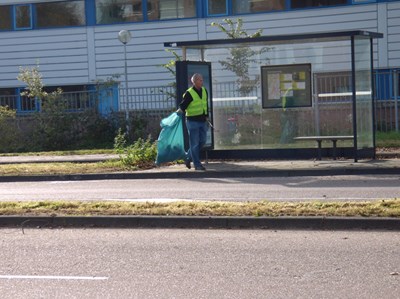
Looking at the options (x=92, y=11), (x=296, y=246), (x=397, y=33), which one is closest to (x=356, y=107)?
(x=296, y=246)

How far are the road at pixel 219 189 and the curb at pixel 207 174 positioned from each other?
34cm

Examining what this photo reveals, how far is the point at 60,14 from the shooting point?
114 feet

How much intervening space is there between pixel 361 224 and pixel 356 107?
8695 mm

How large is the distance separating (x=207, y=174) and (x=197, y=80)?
6.70 ft

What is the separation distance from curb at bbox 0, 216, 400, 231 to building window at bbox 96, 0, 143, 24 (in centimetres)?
2361

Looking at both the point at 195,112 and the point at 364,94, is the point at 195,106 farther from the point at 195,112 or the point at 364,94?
the point at 364,94

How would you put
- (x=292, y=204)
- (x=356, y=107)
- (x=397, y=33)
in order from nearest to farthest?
1. (x=292, y=204)
2. (x=356, y=107)
3. (x=397, y=33)

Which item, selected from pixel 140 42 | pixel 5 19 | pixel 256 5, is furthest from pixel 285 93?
pixel 5 19

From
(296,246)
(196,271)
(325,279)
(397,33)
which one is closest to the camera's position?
(325,279)

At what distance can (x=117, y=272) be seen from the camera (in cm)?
808

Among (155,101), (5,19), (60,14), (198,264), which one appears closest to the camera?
(198,264)

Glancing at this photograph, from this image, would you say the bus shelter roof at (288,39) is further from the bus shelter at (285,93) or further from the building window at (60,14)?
the building window at (60,14)

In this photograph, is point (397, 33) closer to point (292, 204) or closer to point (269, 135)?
point (269, 135)

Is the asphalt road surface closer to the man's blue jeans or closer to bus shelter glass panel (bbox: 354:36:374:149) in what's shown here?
the man's blue jeans
